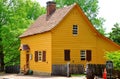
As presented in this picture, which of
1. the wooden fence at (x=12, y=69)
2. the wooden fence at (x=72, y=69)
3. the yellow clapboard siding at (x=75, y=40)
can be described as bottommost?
the wooden fence at (x=12, y=69)

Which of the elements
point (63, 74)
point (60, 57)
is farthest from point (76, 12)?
point (63, 74)

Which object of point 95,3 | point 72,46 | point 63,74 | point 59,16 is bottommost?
point 63,74

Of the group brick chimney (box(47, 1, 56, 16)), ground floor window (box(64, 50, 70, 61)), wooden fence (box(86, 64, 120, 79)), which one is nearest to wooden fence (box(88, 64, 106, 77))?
wooden fence (box(86, 64, 120, 79))

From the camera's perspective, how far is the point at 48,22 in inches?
1892

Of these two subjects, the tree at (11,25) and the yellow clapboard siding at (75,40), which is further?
the tree at (11,25)

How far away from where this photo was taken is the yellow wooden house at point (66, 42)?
4511cm

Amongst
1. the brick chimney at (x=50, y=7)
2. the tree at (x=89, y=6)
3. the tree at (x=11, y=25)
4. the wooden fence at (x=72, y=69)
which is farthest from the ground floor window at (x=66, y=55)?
the tree at (x=89, y=6)

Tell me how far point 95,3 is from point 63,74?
34.8 metres

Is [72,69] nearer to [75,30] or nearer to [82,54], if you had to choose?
[82,54]

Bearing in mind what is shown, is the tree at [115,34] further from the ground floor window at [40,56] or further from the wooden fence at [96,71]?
the wooden fence at [96,71]

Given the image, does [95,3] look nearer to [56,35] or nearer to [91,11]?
[91,11]

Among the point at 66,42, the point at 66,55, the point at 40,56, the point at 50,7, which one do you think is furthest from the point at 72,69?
the point at 50,7

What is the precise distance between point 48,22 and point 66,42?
378 centimetres

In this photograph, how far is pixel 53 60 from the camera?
44906 mm
